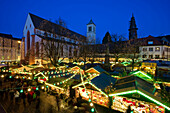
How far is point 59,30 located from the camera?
20.2 m

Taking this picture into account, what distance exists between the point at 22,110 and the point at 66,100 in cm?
320

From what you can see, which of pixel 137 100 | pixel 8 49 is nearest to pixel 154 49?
pixel 137 100

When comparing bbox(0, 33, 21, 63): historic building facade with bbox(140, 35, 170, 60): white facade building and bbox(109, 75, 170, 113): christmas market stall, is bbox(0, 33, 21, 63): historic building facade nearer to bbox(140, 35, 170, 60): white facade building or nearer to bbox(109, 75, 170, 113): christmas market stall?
bbox(109, 75, 170, 113): christmas market stall

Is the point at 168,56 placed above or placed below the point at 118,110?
above

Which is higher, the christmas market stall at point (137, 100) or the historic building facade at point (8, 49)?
the historic building facade at point (8, 49)

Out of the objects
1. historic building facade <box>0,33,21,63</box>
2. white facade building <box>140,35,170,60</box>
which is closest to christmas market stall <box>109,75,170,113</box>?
white facade building <box>140,35,170,60</box>

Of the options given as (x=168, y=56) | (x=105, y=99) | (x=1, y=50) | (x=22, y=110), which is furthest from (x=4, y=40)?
(x=168, y=56)

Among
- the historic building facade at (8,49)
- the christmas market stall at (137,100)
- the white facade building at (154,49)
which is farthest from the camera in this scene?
the historic building facade at (8,49)

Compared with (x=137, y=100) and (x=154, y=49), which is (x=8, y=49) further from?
(x=154, y=49)

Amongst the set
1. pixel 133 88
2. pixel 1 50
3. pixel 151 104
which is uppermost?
pixel 1 50

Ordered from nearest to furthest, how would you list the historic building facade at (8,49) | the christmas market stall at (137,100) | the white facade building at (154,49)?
1. the christmas market stall at (137,100)
2. the white facade building at (154,49)
3. the historic building facade at (8,49)

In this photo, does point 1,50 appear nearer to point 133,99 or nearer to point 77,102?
point 77,102

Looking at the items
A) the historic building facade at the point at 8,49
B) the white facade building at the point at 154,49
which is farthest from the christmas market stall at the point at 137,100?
the historic building facade at the point at 8,49

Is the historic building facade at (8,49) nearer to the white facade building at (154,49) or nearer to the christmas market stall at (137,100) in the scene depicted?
the christmas market stall at (137,100)
